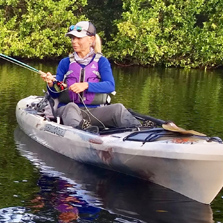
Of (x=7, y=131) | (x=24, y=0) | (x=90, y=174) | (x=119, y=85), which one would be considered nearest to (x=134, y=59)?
(x=24, y=0)

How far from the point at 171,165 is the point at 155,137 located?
1.54 ft

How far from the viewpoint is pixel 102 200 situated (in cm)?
623

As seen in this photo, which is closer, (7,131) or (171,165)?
(171,165)

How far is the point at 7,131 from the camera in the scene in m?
9.81

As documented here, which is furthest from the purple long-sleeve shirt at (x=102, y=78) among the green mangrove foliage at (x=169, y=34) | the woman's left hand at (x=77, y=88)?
the green mangrove foliage at (x=169, y=34)

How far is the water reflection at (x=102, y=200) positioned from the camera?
18.7 feet

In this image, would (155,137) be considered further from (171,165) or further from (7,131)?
(7,131)

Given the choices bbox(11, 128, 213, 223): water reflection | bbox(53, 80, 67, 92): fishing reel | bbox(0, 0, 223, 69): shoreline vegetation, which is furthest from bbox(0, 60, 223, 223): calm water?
bbox(0, 0, 223, 69): shoreline vegetation

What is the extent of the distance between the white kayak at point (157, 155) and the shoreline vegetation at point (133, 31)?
23.1 metres

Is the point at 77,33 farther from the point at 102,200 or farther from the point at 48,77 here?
the point at 102,200

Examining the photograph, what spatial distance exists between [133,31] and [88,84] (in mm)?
23072

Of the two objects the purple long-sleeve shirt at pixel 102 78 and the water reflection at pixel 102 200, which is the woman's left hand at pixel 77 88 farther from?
the water reflection at pixel 102 200

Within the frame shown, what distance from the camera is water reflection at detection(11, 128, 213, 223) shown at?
5691mm

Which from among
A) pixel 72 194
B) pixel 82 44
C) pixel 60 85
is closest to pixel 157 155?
pixel 72 194
